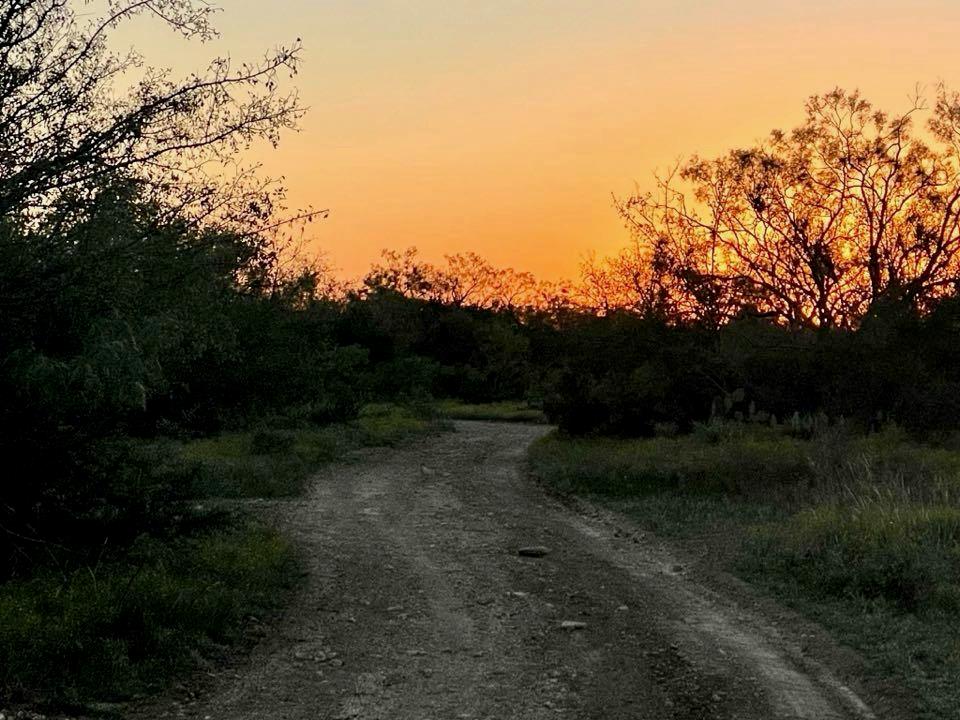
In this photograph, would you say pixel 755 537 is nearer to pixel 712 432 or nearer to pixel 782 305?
pixel 712 432

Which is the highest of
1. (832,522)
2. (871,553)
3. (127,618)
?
(832,522)

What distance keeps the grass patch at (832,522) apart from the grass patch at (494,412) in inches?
860

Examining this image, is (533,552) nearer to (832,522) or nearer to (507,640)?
(832,522)

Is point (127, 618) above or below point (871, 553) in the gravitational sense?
below

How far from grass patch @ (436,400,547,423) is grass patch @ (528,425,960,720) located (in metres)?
21.8

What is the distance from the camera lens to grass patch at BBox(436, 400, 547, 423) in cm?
4622

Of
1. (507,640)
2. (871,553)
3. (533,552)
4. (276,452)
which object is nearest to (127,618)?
(507,640)

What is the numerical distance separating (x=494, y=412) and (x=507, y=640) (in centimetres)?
4143

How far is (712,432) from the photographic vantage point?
25016mm

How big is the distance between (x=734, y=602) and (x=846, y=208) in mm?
22153

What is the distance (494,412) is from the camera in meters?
50.0

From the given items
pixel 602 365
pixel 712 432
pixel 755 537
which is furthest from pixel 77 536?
pixel 602 365

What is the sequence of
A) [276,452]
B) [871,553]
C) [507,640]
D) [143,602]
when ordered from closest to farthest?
1. [143,602]
2. [507,640]
3. [871,553]
4. [276,452]

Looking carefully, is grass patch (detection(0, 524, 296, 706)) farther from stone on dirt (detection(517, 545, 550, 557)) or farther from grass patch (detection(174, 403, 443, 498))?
stone on dirt (detection(517, 545, 550, 557))
